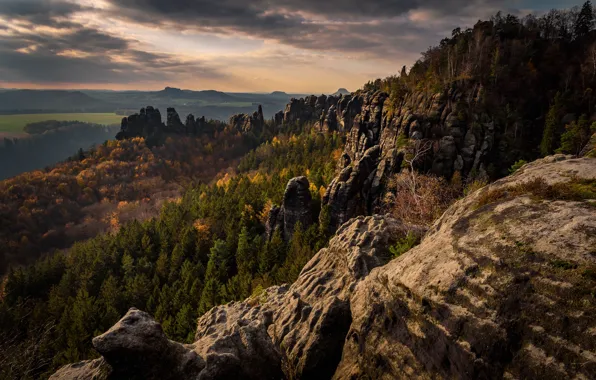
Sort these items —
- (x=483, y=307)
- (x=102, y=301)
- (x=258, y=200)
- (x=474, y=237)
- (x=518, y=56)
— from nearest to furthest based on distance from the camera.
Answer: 1. (x=483, y=307)
2. (x=474, y=237)
3. (x=102, y=301)
4. (x=518, y=56)
5. (x=258, y=200)

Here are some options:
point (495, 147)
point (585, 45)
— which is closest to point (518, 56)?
point (585, 45)

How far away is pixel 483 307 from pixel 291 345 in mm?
11561

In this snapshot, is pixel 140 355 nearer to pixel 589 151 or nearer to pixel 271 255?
pixel 589 151

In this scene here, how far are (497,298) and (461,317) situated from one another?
119 centimetres

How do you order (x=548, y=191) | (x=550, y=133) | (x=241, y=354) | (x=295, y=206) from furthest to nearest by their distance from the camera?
(x=295, y=206), (x=550, y=133), (x=241, y=354), (x=548, y=191)

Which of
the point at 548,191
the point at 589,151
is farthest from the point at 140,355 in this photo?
the point at 589,151

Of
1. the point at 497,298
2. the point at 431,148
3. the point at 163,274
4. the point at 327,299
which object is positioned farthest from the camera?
the point at 163,274

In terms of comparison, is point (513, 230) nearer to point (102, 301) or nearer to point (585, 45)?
point (102, 301)

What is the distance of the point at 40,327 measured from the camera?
5597cm

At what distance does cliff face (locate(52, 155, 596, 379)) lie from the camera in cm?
830

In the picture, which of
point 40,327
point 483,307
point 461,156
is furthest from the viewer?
point 461,156

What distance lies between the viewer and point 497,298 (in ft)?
30.1

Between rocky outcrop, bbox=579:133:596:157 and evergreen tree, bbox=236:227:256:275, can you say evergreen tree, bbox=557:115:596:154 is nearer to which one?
rocky outcrop, bbox=579:133:596:157

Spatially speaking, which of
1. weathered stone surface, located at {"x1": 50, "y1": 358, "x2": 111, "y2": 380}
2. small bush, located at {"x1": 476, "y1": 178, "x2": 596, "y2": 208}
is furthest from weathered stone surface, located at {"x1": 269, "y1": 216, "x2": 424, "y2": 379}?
weathered stone surface, located at {"x1": 50, "y1": 358, "x2": 111, "y2": 380}
